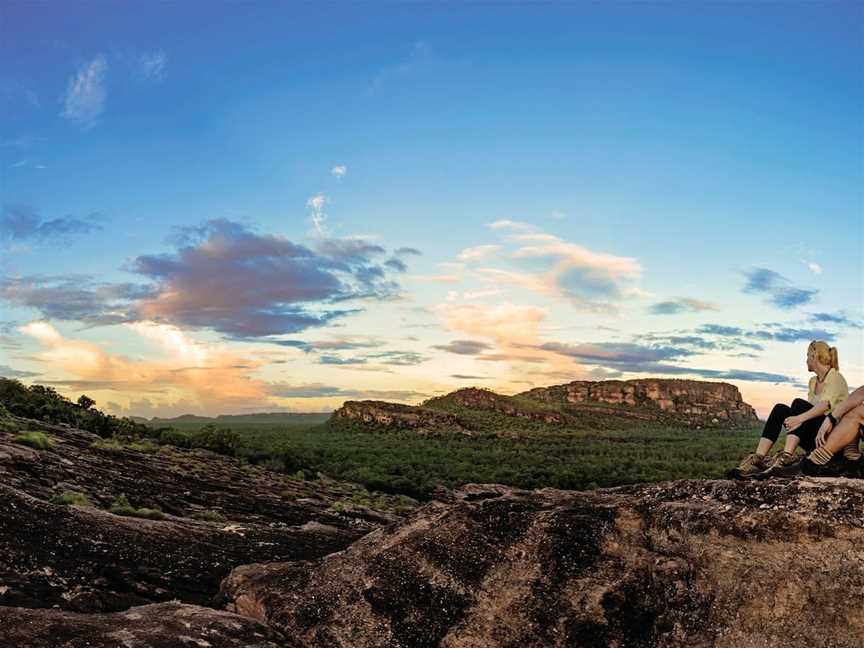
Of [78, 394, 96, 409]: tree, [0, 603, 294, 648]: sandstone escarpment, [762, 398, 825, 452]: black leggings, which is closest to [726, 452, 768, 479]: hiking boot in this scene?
[762, 398, 825, 452]: black leggings

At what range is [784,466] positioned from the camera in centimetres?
927

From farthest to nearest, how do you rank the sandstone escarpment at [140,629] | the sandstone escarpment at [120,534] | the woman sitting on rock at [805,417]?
the woman sitting on rock at [805,417] < the sandstone escarpment at [120,534] < the sandstone escarpment at [140,629]

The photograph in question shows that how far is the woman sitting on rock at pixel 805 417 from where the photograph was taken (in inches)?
362

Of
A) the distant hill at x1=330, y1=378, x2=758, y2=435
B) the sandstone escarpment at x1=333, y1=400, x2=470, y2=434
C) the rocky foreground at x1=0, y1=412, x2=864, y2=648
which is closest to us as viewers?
the rocky foreground at x1=0, y1=412, x2=864, y2=648

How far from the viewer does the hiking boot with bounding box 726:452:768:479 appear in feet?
29.0

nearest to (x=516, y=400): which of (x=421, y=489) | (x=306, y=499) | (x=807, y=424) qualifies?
(x=421, y=489)

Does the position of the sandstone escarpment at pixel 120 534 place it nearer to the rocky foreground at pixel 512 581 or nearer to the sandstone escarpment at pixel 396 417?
the rocky foreground at pixel 512 581

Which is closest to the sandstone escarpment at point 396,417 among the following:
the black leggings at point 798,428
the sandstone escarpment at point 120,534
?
the sandstone escarpment at point 120,534

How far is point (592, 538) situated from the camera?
7.23m

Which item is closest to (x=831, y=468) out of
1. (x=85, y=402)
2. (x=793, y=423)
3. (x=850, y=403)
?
(x=850, y=403)

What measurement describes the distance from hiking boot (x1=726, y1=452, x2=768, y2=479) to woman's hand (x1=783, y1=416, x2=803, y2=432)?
595 millimetres

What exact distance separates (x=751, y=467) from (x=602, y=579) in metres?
3.49

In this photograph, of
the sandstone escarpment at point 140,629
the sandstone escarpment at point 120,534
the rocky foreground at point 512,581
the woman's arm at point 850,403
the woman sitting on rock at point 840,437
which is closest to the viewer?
the sandstone escarpment at point 140,629

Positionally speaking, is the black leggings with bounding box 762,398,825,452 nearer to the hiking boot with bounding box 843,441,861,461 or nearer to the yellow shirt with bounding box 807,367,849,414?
the yellow shirt with bounding box 807,367,849,414
